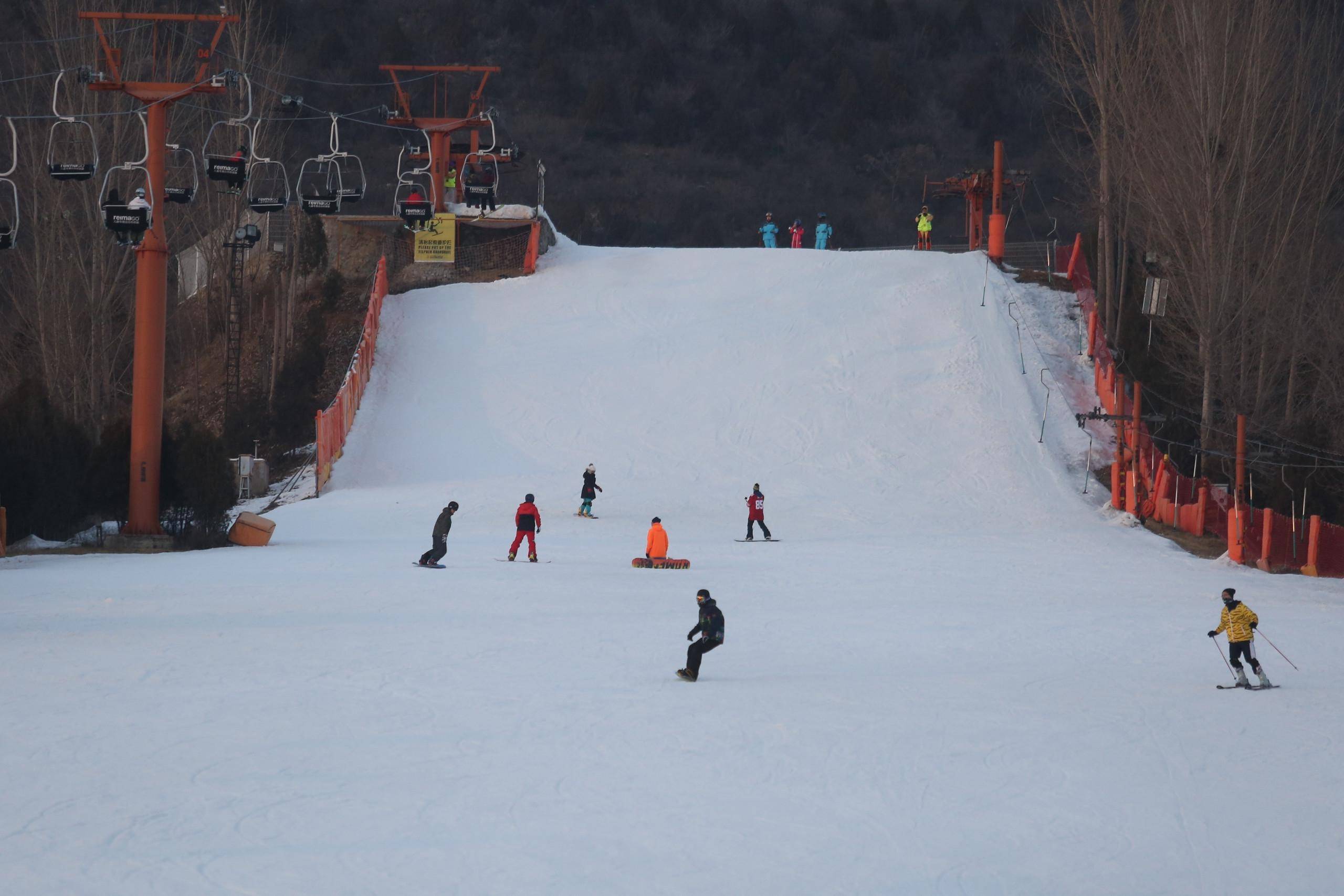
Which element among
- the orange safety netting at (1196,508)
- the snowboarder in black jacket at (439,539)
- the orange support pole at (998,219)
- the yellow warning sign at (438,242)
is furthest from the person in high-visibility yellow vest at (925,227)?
the snowboarder in black jacket at (439,539)

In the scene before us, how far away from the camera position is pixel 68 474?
898 inches

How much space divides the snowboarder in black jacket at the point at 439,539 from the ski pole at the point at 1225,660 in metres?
9.99

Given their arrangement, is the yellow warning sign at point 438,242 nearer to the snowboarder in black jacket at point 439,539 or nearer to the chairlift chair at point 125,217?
the chairlift chair at point 125,217

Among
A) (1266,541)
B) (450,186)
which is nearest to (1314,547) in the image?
(1266,541)

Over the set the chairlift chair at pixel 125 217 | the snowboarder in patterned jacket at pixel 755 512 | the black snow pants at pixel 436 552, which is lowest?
the black snow pants at pixel 436 552

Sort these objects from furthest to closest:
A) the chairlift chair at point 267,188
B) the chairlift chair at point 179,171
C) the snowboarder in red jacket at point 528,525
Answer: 1. the chairlift chair at point 179,171
2. the chairlift chair at point 267,188
3. the snowboarder in red jacket at point 528,525

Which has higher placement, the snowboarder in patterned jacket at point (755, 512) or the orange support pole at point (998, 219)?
the orange support pole at point (998, 219)

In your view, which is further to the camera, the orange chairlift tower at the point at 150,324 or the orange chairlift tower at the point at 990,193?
the orange chairlift tower at the point at 990,193

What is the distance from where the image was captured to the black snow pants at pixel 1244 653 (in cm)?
1263

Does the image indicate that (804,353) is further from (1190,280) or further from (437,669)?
(437,669)

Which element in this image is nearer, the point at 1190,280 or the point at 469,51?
the point at 1190,280

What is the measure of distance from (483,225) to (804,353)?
1165 centimetres

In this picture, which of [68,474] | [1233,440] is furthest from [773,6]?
[68,474]

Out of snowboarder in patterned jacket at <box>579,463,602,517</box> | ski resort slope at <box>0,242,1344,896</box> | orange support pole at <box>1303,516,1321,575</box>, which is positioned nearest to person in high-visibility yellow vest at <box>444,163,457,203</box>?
ski resort slope at <box>0,242,1344,896</box>
